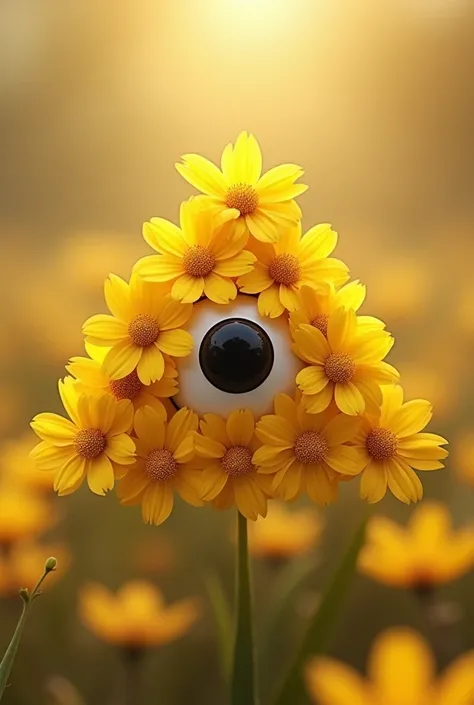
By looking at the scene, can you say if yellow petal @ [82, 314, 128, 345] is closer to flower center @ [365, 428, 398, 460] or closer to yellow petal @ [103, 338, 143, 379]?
yellow petal @ [103, 338, 143, 379]

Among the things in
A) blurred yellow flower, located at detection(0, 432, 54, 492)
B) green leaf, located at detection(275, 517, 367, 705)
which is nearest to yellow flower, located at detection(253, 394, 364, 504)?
green leaf, located at detection(275, 517, 367, 705)

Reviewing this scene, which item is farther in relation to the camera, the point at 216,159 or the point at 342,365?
the point at 216,159

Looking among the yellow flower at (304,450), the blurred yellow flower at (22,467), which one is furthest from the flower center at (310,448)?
the blurred yellow flower at (22,467)

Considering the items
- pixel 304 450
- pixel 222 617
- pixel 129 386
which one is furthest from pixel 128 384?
pixel 222 617

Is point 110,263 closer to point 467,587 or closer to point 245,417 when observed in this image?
point 245,417

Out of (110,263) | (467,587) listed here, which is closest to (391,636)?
(467,587)

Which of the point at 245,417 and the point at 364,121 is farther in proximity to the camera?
the point at 364,121

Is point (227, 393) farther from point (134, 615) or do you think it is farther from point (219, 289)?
point (134, 615)
